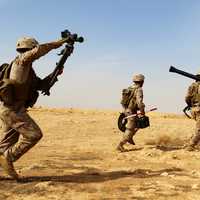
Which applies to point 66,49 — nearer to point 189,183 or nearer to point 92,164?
point 189,183

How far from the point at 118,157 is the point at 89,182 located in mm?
3694

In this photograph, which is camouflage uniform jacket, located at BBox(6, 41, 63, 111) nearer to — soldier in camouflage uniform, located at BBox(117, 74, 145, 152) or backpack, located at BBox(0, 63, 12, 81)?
backpack, located at BBox(0, 63, 12, 81)

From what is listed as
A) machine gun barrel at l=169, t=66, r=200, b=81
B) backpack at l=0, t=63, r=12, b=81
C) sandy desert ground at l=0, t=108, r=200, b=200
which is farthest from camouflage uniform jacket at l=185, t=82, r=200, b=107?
backpack at l=0, t=63, r=12, b=81

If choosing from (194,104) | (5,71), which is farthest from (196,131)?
(5,71)

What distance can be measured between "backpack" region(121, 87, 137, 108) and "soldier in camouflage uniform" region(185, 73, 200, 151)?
52.2 inches

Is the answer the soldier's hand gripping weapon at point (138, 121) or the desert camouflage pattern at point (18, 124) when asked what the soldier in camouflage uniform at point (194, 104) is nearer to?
the soldier's hand gripping weapon at point (138, 121)

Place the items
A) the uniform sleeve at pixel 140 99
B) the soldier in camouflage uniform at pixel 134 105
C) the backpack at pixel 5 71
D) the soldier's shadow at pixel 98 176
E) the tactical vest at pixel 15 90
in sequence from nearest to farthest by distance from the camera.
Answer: the tactical vest at pixel 15 90 < the backpack at pixel 5 71 < the soldier's shadow at pixel 98 176 < the uniform sleeve at pixel 140 99 < the soldier in camouflage uniform at pixel 134 105

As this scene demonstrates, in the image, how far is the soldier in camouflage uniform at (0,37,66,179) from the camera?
6812 millimetres

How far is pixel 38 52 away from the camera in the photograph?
6535mm

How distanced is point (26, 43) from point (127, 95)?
5.41 meters

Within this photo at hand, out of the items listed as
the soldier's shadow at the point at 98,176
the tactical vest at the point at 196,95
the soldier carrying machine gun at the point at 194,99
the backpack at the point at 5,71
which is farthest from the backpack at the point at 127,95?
the backpack at the point at 5,71

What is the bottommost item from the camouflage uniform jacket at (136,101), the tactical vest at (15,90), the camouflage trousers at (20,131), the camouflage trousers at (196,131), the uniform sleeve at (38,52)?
the camouflage trousers at (196,131)

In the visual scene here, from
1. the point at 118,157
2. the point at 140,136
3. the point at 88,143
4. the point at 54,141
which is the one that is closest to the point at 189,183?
the point at 118,157

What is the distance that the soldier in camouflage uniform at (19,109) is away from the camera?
6812mm
